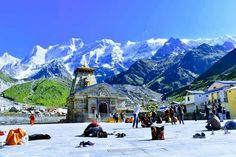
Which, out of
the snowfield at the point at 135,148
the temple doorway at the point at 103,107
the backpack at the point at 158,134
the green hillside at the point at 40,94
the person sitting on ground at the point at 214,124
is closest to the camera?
the snowfield at the point at 135,148

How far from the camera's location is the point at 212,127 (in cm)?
1936

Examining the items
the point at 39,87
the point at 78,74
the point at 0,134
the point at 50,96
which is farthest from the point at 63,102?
the point at 0,134

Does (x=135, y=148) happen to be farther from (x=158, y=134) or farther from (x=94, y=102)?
(x=94, y=102)

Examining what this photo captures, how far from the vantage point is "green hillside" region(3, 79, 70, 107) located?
165750 mm

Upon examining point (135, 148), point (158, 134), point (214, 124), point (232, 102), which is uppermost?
point (232, 102)

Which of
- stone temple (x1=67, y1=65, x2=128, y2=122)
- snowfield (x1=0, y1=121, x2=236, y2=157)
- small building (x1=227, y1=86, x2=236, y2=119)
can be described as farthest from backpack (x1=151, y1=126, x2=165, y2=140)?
stone temple (x1=67, y1=65, x2=128, y2=122)

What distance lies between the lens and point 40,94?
17575 centimetres

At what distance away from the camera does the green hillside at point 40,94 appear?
166m

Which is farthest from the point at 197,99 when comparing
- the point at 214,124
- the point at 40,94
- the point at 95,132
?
the point at 40,94

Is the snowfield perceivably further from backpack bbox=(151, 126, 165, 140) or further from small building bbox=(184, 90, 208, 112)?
small building bbox=(184, 90, 208, 112)

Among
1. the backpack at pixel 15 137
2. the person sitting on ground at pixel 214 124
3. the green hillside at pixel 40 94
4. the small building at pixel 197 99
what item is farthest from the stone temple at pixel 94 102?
the green hillside at pixel 40 94

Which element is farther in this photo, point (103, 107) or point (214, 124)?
point (103, 107)

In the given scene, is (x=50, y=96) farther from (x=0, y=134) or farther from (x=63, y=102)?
(x=0, y=134)

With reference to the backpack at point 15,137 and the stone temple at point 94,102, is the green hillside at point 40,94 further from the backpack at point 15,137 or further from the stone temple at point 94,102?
the backpack at point 15,137
